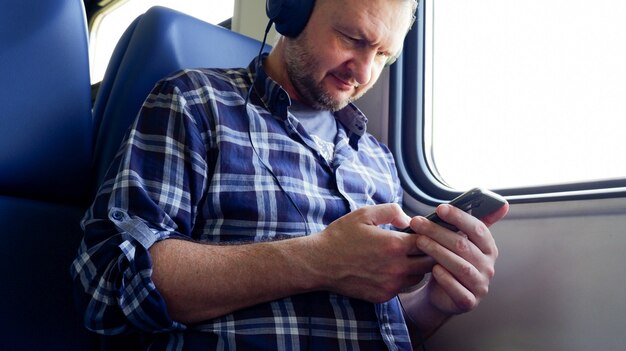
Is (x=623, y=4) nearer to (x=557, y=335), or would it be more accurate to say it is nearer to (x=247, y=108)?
(x=557, y=335)

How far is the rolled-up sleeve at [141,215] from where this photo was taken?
2.36 feet

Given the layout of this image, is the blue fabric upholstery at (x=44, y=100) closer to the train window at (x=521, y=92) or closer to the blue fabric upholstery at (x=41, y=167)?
the blue fabric upholstery at (x=41, y=167)

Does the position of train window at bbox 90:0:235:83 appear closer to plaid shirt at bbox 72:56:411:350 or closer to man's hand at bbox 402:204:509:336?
plaid shirt at bbox 72:56:411:350

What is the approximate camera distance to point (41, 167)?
36.7 inches

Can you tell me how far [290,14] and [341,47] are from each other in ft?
0.38

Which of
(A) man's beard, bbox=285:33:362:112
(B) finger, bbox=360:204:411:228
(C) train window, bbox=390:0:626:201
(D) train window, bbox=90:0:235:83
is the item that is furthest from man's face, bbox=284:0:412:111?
(D) train window, bbox=90:0:235:83

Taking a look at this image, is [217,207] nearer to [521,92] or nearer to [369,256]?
[369,256]

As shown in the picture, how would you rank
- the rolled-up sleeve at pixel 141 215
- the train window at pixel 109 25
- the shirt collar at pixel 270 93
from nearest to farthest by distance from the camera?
1. the rolled-up sleeve at pixel 141 215
2. the shirt collar at pixel 270 93
3. the train window at pixel 109 25

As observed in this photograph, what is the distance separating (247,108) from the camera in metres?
0.96

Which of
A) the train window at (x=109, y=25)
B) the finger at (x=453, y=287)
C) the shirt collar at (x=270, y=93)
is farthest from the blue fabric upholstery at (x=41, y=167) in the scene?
the train window at (x=109, y=25)

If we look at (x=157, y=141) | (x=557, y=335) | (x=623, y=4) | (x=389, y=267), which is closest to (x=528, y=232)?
(x=557, y=335)

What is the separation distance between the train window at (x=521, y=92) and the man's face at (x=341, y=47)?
256 millimetres

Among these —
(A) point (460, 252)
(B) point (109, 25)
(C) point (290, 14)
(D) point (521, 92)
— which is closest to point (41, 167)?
(C) point (290, 14)

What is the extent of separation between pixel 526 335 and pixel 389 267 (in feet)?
1.14
